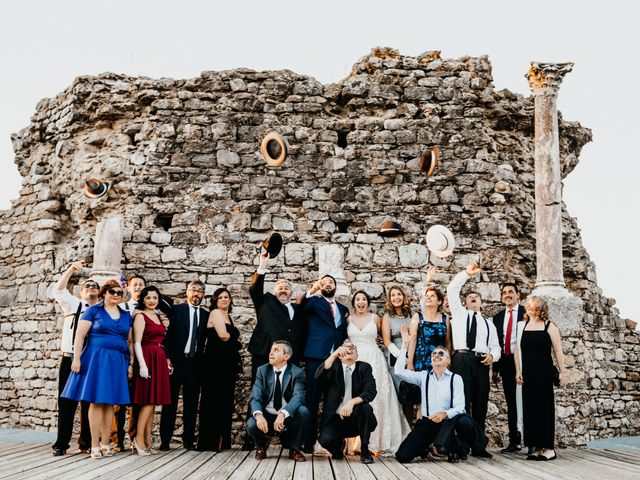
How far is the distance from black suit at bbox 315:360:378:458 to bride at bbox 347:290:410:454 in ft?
1.83

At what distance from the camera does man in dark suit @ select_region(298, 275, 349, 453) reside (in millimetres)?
7270

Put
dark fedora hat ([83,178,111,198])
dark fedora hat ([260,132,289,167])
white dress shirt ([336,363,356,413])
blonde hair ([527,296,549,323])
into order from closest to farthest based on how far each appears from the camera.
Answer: white dress shirt ([336,363,356,413]) < blonde hair ([527,296,549,323]) < dark fedora hat ([260,132,289,167]) < dark fedora hat ([83,178,111,198])

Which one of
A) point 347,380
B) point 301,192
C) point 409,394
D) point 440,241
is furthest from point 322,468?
point 301,192

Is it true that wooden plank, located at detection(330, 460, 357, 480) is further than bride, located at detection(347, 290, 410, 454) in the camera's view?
No

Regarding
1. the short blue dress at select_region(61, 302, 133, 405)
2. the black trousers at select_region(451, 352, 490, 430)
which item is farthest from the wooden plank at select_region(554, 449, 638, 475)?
the short blue dress at select_region(61, 302, 133, 405)

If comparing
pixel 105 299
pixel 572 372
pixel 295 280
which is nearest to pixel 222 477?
pixel 105 299

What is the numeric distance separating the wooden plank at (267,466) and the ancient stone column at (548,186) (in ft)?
13.0

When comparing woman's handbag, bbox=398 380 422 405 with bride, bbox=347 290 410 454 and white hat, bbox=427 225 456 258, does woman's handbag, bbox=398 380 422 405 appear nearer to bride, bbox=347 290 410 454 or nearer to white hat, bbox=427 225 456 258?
bride, bbox=347 290 410 454

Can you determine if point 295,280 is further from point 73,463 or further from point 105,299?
point 73,463

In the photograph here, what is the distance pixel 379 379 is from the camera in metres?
7.30

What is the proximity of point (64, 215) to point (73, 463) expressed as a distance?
508cm

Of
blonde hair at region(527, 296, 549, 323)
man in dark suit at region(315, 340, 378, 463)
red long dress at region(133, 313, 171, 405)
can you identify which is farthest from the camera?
blonde hair at region(527, 296, 549, 323)

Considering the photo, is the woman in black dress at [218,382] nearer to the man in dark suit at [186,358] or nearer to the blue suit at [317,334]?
the man in dark suit at [186,358]

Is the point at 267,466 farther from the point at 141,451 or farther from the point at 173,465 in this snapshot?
the point at 141,451
